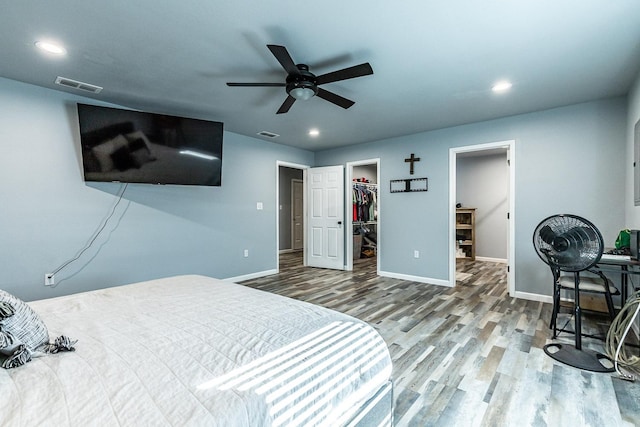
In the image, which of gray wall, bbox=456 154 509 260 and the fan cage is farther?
gray wall, bbox=456 154 509 260

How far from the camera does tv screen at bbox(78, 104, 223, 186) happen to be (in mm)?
3078

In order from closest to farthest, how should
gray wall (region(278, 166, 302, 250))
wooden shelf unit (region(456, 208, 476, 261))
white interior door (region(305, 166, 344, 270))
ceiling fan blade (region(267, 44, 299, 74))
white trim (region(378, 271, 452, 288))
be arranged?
1. ceiling fan blade (region(267, 44, 299, 74))
2. white trim (region(378, 271, 452, 288))
3. white interior door (region(305, 166, 344, 270))
4. wooden shelf unit (region(456, 208, 476, 261))
5. gray wall (region(278, 166, 302, 250))

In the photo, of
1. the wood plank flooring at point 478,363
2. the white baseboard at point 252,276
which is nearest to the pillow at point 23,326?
the wood plank flooring at point 478,363

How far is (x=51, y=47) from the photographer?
225 centimetres

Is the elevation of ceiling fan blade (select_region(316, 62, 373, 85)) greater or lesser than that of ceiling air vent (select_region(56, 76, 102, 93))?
lesser

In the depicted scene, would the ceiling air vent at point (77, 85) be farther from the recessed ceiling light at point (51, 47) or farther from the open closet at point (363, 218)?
the open closet at point (363, 218)

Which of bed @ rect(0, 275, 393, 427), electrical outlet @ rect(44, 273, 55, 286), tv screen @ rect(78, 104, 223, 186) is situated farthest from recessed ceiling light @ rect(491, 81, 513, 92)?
electrical outlet @ rect(44, 273, 55, 286)

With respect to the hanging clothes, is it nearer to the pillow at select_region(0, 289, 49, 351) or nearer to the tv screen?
the tv screen

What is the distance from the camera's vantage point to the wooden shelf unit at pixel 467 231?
654 centimetres

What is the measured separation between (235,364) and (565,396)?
6.64ft

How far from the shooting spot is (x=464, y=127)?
4.26 metres

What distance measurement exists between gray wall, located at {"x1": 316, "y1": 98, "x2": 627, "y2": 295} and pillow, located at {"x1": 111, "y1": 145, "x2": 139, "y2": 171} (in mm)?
3741

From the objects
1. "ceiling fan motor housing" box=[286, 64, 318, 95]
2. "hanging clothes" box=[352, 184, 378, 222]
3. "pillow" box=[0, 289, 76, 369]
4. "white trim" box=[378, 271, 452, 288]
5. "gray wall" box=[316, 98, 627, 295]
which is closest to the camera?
"pillow" box=[0, 289, 76, 369]

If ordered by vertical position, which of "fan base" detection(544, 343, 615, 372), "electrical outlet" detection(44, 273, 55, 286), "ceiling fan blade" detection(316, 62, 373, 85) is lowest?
"fan base" detection(544, 343, 615, 372)
